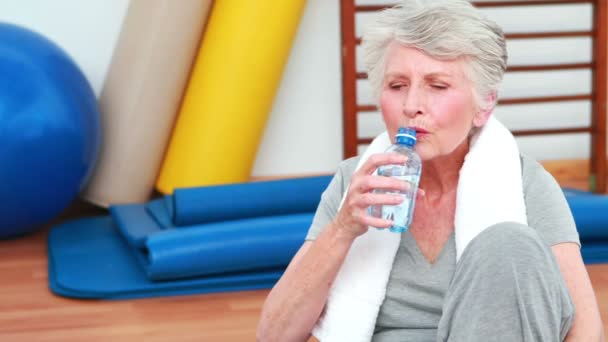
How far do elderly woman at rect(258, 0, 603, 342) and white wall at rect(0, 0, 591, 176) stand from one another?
2.53m

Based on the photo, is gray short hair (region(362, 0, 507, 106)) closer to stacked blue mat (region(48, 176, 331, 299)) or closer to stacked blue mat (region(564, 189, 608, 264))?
stacked blue mat (region(48, 176, 331, 299))

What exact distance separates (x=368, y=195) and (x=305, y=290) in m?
0.23

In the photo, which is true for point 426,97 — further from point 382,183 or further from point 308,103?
point 308,103

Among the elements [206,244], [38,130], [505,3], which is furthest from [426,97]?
[505,3]

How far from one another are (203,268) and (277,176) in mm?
1347

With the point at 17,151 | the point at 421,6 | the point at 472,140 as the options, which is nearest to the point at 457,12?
the point at 421,6

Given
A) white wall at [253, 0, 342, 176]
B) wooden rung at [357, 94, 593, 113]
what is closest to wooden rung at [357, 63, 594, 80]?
wooden rung at [357, 94, 593, 113]

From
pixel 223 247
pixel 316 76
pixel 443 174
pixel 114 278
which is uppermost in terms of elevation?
pixel 443 174

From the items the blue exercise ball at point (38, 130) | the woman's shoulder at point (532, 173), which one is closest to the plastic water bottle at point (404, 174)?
the woman's shoulder at point (532, 173)

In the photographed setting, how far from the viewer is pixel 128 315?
103 inches

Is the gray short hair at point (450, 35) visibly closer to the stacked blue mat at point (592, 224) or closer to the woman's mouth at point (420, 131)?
the woman's mouth at point (420, 131)

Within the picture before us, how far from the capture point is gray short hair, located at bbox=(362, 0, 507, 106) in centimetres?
145

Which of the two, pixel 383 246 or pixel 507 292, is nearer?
pixel 507 292

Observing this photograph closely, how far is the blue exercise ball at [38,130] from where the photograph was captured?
3.27m
